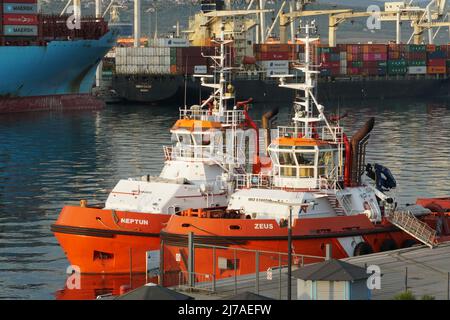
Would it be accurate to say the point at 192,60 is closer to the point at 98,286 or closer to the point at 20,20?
the point at 20,20

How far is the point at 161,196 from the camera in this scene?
41781 millimetres

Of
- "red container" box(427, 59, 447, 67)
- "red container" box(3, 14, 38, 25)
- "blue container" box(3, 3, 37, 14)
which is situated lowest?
"red container" box(427, 59, 447, 67)

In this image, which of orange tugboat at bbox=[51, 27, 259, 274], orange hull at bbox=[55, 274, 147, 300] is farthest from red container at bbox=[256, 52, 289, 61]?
orange hull at bbox=[55, 274, 147, 300]

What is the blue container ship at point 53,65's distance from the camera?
124562 millimetres

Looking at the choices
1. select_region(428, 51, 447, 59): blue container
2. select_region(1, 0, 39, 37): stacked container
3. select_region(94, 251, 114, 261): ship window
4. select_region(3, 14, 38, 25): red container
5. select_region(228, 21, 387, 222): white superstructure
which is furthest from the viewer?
select_region(428, 51, 447, 59): blue container

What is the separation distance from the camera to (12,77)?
124688 millimetres

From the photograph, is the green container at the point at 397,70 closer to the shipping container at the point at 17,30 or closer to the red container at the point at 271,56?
the red container at the point at 271,56

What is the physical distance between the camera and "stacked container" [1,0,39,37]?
4801 inches

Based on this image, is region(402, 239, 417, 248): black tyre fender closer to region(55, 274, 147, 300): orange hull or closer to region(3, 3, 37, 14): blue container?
region(55, 274, 147, 300): orange hull

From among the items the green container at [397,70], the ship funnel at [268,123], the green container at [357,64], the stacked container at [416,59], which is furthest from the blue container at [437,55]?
the ship funnel at [268,123]

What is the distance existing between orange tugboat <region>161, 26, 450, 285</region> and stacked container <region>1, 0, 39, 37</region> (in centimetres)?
8372

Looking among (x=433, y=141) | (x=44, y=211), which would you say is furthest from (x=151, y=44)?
(x=44, y=211)
